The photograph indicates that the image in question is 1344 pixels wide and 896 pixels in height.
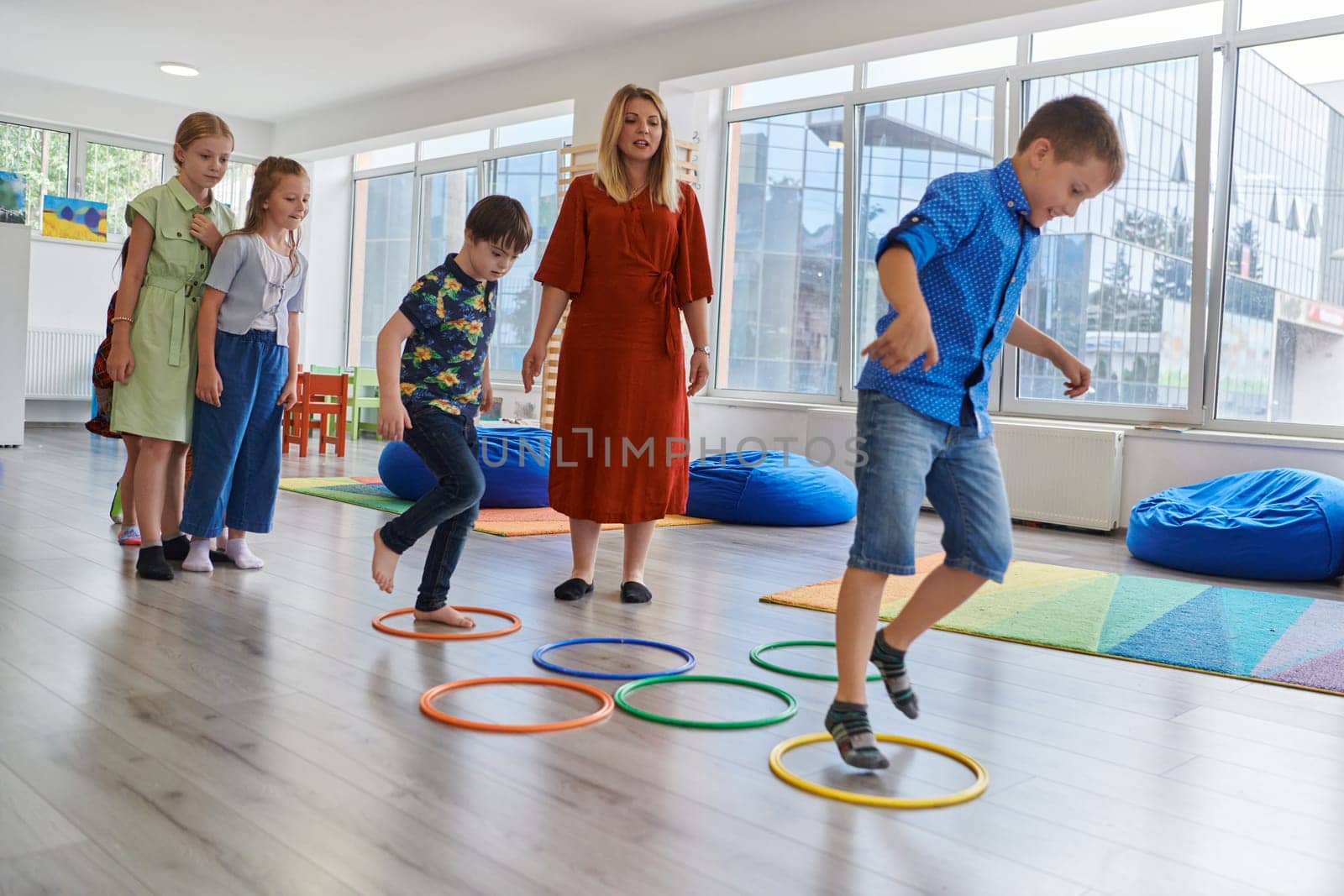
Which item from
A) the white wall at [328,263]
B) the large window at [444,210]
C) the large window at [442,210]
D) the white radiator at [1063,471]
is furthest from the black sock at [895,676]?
the white wall at [328,263]

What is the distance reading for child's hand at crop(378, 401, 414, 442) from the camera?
2457 millimetres

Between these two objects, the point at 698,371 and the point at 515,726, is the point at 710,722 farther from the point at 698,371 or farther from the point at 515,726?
the point at 698,371

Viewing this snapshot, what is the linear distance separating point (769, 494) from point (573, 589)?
7.01 ft

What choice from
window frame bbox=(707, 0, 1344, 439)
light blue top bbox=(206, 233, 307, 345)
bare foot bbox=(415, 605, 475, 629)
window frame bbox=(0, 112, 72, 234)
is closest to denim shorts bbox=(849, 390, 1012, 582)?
bare foot bbox=(415, 605, 475, 629)

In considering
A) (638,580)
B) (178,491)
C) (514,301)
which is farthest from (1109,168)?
(514,301)

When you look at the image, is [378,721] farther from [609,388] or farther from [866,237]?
[866,237]

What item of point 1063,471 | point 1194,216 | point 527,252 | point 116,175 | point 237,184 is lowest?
point 1063,471

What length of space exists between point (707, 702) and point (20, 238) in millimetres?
6446

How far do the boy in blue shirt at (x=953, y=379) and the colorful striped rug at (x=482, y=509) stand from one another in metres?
2.53

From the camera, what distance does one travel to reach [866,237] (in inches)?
279

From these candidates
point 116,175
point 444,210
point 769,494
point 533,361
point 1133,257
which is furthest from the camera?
point 444,210

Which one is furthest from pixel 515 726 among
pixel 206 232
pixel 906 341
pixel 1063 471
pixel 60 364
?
pixel 60 364

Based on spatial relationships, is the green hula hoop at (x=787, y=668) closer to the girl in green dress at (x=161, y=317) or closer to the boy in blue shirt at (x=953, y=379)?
the boy in blue shirt at (x=953, y=379)

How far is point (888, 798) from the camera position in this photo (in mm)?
1688
